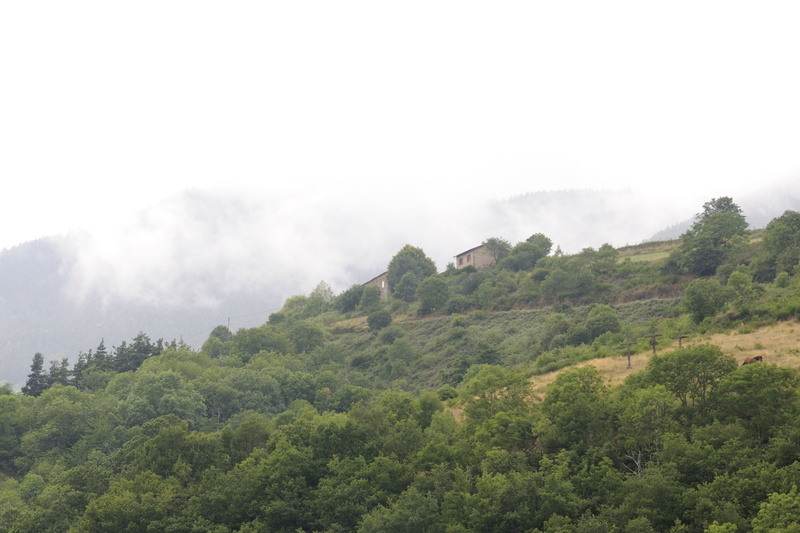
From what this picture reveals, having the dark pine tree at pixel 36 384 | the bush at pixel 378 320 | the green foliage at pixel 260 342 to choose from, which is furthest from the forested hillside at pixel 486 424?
the bush at pixel 378 320

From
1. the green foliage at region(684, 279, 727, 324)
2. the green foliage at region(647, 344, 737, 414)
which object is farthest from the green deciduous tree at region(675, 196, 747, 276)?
the green foliage at region(647, 344, 737, 414)

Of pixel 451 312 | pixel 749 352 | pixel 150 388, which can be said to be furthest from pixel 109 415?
pixel 749 352

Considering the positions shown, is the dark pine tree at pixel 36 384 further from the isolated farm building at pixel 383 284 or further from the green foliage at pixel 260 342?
the isolated farm building at pixel 383 284

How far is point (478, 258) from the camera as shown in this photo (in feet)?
400

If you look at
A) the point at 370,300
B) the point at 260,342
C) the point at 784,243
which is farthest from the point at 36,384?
the point at 784,243

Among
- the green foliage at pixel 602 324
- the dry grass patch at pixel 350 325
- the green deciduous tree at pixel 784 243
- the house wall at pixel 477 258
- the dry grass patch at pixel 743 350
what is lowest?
the dry grass patch at pixel 743 350

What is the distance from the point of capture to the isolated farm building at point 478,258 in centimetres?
12044

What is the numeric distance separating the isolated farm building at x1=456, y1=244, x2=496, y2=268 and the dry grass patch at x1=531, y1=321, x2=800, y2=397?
63.6 m

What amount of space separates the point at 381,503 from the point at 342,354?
55438mm

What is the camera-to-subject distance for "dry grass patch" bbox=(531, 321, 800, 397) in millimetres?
44688

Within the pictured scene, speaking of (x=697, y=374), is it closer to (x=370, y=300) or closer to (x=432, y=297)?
(x=432, y=297)

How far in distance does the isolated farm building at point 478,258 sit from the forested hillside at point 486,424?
2267cm

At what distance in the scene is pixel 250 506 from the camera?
4547 centimetres

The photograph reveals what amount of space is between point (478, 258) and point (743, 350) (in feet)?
248
